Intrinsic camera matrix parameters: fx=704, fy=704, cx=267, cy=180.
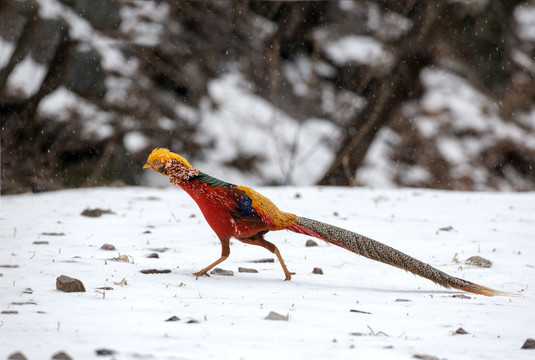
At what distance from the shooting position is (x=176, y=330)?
124 inches

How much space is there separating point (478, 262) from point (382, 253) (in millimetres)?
1016

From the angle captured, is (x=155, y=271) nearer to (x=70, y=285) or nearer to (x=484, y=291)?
(x=70, y=285)

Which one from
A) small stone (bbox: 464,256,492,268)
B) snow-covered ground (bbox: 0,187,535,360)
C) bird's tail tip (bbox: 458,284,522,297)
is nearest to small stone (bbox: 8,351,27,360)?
snow-covered ground (bbox: 0,187,535,360)

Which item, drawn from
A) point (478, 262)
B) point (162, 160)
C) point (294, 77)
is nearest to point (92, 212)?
point (162, 160)

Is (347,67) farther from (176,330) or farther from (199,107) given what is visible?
(176,330)

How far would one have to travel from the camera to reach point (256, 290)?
14.0ft

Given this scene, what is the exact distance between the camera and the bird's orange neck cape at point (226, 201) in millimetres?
4699

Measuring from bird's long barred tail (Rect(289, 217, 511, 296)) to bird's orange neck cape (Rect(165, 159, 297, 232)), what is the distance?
167 mm

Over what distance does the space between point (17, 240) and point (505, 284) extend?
3784 millimetres

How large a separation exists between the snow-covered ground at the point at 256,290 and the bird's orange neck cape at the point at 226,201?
1.29ft

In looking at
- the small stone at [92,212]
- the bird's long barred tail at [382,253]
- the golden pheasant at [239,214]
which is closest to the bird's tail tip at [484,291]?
the bird's long barred tail at [382,253]

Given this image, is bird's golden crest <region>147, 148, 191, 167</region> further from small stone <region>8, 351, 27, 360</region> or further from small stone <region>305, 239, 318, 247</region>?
small stone <region>8, 351, 27, 360</region>

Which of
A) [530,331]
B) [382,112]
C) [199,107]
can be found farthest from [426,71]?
[530,331]

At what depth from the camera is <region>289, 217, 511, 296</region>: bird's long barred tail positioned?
168 inches
